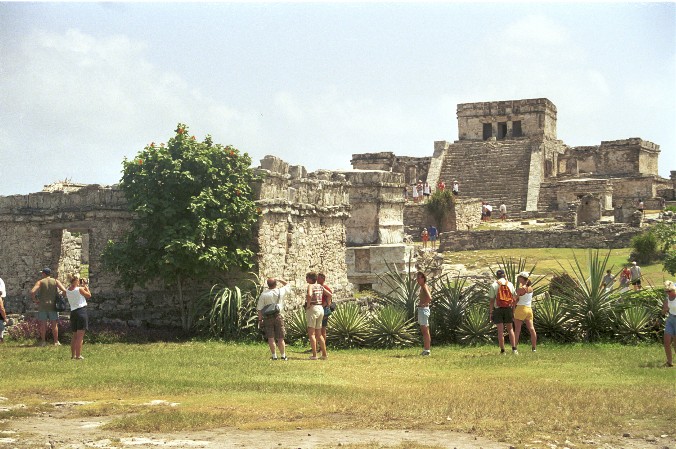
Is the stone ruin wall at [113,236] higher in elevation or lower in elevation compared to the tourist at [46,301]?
higher

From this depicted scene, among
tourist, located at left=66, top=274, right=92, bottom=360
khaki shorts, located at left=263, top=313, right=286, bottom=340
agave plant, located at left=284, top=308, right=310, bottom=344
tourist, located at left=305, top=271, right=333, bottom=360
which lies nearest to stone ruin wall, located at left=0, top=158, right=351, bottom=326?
agave plant, located at left=284, top=308, right=310, bottom=344

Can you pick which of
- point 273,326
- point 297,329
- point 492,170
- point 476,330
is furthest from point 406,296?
point 492,170

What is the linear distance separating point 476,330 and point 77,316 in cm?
635

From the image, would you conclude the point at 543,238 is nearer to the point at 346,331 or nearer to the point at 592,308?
the point at 592,308

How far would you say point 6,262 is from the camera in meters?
20.1

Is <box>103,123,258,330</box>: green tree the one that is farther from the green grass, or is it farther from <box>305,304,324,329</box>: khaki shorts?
the green grass

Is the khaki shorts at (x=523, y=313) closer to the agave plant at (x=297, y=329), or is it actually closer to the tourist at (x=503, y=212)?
the agave plant at (x=297, y=329)

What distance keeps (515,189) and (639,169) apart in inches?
312

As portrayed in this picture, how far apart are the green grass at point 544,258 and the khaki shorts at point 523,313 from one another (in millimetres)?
11889

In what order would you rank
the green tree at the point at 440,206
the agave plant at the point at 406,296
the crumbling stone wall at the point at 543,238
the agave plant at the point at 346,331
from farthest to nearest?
the green tree at the point at 440,206 < the crumbling stone wall at the point at 543,238 < the agave plant at the point at 406,296 < the agave plant at the point at 346,331

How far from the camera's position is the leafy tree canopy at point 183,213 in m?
18.1

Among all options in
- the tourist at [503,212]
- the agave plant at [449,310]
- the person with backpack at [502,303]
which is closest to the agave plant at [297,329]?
the agave plant at [449,310]

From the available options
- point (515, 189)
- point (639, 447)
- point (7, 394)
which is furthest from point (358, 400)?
point (515, 189)

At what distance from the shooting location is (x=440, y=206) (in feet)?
133
